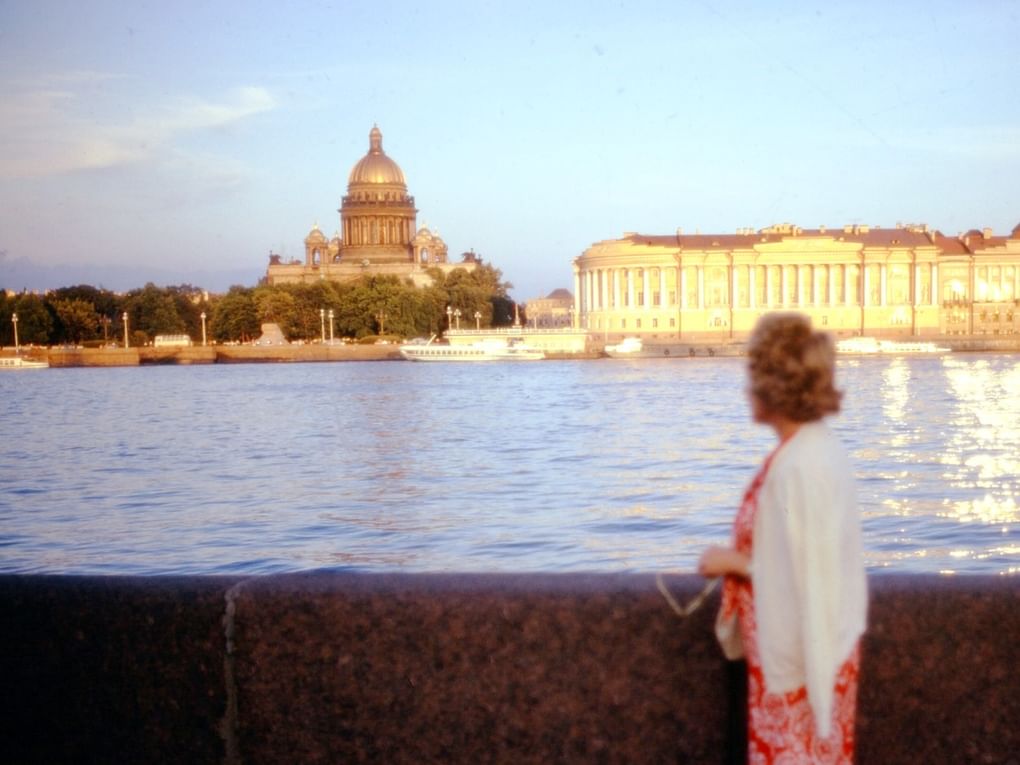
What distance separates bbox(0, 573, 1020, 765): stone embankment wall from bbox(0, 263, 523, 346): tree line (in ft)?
295

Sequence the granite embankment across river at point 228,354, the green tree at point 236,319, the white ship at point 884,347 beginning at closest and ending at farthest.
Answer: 1. the white ship at point 884,347
2. the granite embankment across river at point 228,354
3. the green tree at point 236,319

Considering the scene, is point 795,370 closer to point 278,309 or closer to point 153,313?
point 278,309

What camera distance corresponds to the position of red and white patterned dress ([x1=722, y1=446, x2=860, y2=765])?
2.62 m

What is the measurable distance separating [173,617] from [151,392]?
53.4 meters

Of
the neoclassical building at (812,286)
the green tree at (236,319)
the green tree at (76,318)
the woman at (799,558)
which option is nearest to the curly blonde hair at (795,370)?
the woman at (799,558)

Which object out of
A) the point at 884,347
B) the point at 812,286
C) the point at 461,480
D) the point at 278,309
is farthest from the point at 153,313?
the point at 461,480

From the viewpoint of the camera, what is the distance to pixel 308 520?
54.7 ft

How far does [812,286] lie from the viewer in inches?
4082

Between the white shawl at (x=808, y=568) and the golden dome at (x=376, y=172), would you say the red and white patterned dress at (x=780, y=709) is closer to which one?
the white shawl at (x=808, y=568)

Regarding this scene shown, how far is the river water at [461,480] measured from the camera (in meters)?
13.8

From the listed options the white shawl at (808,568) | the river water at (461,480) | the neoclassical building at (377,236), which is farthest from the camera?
the neoclassical building at (377,236)

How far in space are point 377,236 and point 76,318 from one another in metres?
28.5

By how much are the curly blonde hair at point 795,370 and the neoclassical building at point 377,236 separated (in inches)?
4218

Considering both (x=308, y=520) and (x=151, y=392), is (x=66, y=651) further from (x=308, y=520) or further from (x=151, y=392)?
(x=151, y=392)
